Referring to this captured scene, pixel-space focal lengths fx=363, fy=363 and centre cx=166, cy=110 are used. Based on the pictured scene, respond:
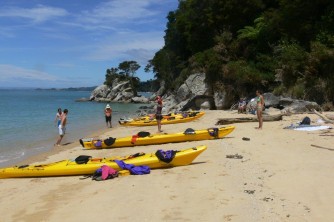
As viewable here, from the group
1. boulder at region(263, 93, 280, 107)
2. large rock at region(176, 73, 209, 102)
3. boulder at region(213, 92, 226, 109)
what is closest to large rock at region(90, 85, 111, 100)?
large rock at region(176, 73, 209, 102)

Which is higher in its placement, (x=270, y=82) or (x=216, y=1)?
(x=216, y=1)

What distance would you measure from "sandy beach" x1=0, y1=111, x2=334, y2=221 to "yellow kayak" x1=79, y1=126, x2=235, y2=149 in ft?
7.79

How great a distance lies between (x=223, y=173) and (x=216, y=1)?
2849cm

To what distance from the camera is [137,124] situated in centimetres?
2141

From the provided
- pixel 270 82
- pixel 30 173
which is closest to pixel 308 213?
pixel 30 173

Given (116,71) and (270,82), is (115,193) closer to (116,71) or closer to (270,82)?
(270,82)

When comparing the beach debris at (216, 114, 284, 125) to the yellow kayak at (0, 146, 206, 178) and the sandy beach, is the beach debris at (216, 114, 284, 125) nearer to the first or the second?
the sandy beach

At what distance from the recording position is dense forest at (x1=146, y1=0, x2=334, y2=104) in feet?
70.3

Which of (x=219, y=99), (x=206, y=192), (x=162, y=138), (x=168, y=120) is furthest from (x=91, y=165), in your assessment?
(x=219, y=99)

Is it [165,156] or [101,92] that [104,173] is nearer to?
[165,156]

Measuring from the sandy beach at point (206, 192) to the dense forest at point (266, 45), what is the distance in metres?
12.3

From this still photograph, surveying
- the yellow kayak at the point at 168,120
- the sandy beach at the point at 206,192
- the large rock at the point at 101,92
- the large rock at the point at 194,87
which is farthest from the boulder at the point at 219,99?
the large rock at the point at 101,92

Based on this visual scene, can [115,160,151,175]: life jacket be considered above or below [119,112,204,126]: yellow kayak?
above

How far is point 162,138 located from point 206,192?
21.0 ft
